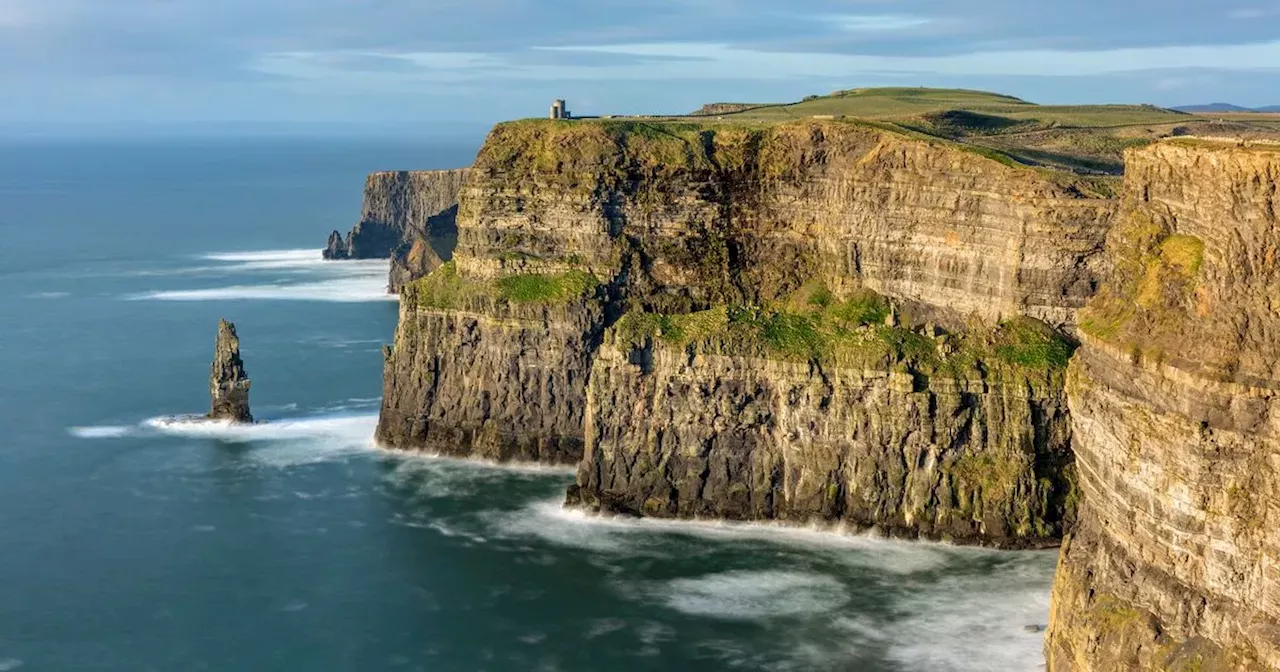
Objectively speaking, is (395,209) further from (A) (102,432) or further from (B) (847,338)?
(B) (847,338)

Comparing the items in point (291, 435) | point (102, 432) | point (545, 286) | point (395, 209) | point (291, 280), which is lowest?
point (291, 435)

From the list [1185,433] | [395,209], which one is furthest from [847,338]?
[395,209]

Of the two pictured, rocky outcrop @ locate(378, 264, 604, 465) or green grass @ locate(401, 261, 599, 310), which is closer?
rocky outcrop @ locate(378, 264, 604, 465)

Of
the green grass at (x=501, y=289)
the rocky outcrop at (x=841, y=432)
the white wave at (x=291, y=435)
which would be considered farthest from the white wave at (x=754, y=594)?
the white wave at (x=291, y=435)

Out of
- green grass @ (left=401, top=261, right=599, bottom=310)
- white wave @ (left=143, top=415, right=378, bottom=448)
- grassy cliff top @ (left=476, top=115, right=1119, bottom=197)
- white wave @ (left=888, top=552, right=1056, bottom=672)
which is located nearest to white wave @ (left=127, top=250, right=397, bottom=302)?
white wave @ (left=143, top=415, right=378, bottom=448)

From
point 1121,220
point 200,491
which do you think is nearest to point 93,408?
point 200,491

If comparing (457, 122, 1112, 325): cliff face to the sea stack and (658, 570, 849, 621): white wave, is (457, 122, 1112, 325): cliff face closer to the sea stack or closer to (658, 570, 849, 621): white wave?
the sea stack
